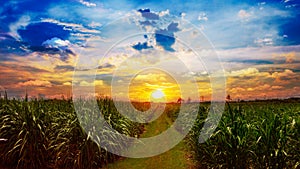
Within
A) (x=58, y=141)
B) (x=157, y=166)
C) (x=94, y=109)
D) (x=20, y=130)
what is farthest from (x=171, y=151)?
(x=20, y=130)

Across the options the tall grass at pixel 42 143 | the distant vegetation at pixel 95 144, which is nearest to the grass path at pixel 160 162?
the distant vegetation at pixel 95 144

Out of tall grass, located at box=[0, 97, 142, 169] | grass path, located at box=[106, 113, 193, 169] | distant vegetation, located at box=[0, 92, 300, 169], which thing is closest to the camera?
distant vegetation, located at box=[0, 92, 300, 169]

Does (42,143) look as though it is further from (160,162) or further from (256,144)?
(256,144)

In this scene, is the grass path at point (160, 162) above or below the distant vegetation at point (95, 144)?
below

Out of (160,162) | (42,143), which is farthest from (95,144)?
(160,162)

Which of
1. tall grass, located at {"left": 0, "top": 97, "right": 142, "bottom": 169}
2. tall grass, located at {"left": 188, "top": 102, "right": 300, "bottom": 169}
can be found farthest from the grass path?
tall grass, located at {"left": 188, "top": 102, "right": 300, "bottom": 169}

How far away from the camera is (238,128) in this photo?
→ 640 centimetres

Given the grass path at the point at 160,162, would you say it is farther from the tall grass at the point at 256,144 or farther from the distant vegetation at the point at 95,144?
the tall grass at the point at 256,144

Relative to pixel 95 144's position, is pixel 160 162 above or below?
below

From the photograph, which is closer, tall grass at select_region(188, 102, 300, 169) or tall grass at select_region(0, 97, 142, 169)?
tall grass at select_region(188, 102, 300, 169)

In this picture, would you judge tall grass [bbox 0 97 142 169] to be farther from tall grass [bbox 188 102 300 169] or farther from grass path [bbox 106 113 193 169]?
tall grass [bbox 188 102 300 169]

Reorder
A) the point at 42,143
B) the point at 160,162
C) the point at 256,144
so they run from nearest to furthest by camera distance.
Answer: the point at 256,144 < the point at 42,143 < the point at 160,162

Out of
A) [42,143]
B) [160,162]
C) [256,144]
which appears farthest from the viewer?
[160,162]

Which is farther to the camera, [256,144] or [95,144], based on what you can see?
[95,144]
